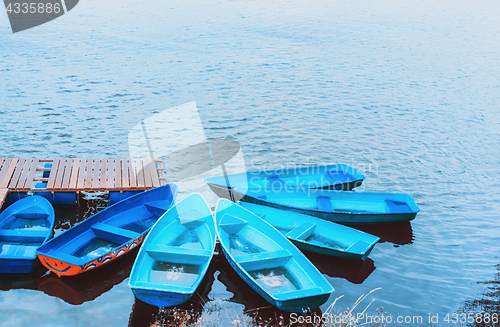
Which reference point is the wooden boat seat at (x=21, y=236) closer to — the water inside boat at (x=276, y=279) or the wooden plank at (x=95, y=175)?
the wooden plank at (x=95, y=175)

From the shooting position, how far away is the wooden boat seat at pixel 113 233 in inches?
360

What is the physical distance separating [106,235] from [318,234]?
522cm

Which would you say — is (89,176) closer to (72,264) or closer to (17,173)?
(17,173)

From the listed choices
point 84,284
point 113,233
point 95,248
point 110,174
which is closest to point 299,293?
point 113,233

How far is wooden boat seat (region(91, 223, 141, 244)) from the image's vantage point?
9148 millimetres

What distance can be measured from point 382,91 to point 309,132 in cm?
707

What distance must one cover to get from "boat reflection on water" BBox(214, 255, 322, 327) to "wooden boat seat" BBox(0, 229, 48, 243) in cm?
409

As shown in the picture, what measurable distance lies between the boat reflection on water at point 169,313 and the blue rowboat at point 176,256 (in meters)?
0.47

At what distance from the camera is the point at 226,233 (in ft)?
32.0

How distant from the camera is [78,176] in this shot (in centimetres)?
1115

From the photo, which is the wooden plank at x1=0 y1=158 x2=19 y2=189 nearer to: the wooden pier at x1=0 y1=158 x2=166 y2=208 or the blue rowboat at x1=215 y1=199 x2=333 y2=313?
the wooden pier at x1=0 y1=158 x2=166 y2=208

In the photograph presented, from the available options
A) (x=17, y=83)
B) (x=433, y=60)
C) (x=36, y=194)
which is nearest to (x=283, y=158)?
(x=36, y=194)

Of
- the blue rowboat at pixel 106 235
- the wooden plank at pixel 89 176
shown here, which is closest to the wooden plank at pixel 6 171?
the wooden plank at pixel 89 176

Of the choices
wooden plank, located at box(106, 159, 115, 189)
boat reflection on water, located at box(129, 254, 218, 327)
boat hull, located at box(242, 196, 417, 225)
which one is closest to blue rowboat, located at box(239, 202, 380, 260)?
boat hull, located at box(242, 196, 417, 225)
